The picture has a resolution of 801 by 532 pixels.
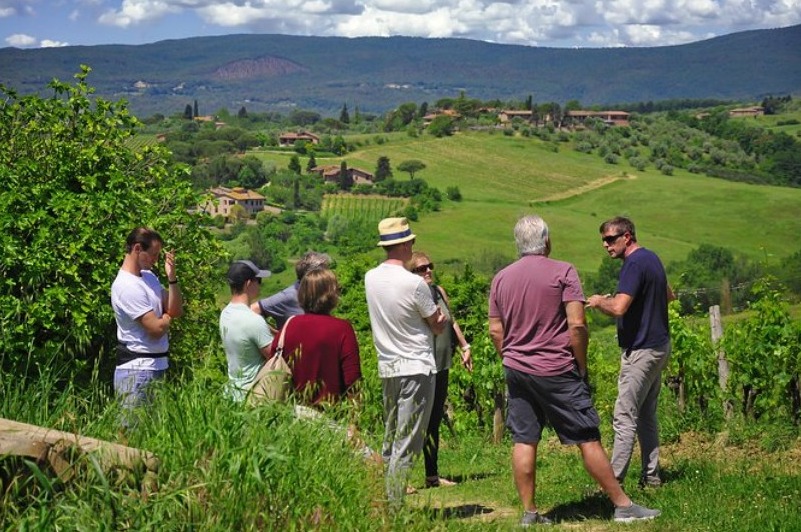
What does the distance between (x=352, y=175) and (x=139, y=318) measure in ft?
468

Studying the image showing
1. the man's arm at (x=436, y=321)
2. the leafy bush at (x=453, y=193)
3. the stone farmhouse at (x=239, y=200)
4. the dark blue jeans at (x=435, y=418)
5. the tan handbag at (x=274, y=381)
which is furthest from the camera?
the leafy bush at (x=453, y=193)

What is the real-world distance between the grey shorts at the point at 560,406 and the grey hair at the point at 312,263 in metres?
1.34

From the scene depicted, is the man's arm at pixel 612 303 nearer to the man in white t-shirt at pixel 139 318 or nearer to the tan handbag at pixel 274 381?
the tan handbag at pixel 274 381

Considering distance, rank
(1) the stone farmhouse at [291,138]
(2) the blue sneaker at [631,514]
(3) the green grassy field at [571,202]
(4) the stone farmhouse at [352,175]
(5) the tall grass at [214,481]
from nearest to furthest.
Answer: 1. (5) the tall grass at [214,481]
2. (2) the blue sneaker at [631,514]
3. (3) the green grassy field at [571,202]
4. (4) the stone farmhouse at [352,175]
5. (1) the stone farmhouse at [291,138]

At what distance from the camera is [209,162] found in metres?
152

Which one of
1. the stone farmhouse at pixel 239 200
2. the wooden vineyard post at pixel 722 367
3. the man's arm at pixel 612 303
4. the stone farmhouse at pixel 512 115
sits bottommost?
the stone farmhouse at pixel 239 200

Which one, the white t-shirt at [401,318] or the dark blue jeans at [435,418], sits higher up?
the white t-shirt at [401,318]

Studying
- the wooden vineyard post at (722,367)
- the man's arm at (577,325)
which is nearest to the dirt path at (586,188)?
the wooden vineyard post at (722,367)

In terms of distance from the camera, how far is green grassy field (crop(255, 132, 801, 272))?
106812 mm

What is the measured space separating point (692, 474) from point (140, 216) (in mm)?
6716

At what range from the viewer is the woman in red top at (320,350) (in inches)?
232

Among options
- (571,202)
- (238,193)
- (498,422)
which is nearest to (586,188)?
(571,202)

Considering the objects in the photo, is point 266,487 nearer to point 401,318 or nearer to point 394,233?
point 401,318

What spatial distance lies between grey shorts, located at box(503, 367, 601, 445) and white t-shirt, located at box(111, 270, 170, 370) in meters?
2.14
